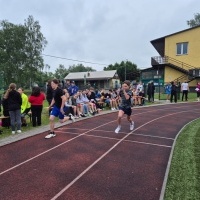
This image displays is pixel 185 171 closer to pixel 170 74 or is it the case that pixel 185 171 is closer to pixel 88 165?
pixel 88 165

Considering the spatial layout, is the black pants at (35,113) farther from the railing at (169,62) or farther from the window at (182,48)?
the window at (182,48)

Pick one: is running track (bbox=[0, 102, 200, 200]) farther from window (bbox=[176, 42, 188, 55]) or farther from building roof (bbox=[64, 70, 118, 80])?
building roof (bbox=[64, 70, 118, 80])

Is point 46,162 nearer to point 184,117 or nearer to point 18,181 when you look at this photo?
point 18,181

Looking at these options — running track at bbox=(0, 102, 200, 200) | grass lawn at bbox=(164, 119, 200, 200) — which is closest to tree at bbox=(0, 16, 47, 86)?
running track at bbox=(0, 102, 200, 200)

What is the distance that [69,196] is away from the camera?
441 centimetres

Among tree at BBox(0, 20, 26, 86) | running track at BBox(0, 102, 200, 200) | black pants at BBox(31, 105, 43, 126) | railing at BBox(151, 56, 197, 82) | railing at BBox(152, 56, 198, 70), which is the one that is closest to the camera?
running track at BBox(0, 102, 200, 200)

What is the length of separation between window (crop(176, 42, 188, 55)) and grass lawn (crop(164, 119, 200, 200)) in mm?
28891

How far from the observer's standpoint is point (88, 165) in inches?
233

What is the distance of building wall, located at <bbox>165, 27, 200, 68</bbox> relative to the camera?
33.8m

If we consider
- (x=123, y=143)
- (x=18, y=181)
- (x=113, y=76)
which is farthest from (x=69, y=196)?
(x=113, y=76)

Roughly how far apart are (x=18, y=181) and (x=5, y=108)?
19.1ft

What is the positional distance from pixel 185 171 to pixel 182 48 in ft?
106

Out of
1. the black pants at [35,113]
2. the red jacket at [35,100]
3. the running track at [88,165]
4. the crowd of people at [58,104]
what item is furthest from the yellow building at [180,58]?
the running track at [88,165]

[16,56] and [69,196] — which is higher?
[16,56]
